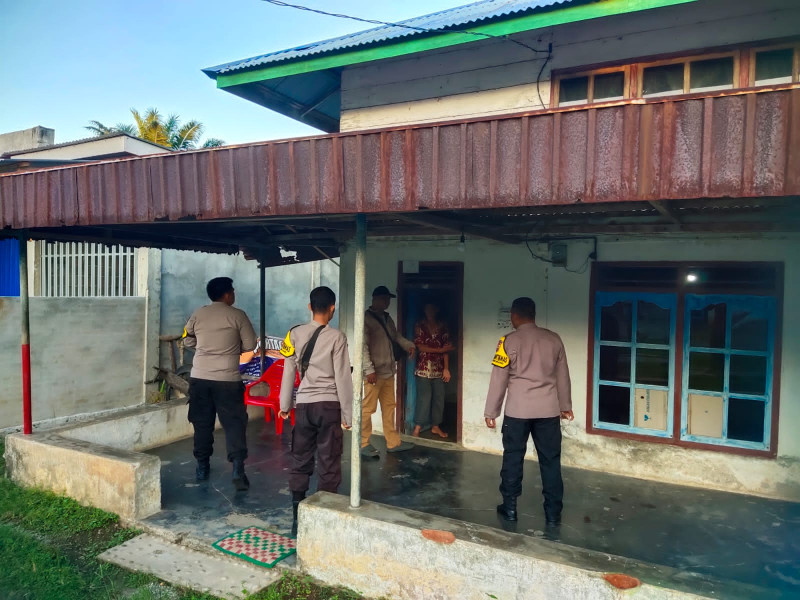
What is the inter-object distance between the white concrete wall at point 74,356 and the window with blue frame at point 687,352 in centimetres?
739

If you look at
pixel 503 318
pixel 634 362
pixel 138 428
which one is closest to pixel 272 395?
pixel 138 428

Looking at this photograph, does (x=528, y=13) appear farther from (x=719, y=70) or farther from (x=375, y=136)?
(x=375, y=136)

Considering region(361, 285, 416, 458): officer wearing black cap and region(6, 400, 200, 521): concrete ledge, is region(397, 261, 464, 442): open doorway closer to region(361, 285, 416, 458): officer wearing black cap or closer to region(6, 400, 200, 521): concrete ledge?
region(361, 285, 416, 458): officer wearing black cap

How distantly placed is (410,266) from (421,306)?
0.64 meters

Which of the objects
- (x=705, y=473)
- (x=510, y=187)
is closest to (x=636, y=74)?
(x=510, y=187)

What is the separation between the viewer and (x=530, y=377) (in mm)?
4156

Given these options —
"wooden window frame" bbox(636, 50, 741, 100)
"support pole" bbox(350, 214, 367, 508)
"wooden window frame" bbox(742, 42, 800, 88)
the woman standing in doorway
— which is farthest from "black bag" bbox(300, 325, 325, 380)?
"wooden window frame" bbox(742, 42, 800, 88)

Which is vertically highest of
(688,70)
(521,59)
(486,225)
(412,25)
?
(412,25)

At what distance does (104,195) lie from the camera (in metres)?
4.31

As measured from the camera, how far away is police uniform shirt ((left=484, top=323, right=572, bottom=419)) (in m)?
4.15

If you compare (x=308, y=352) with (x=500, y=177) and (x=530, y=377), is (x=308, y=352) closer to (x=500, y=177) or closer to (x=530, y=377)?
(x=530, y=377)

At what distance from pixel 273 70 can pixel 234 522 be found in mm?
5203

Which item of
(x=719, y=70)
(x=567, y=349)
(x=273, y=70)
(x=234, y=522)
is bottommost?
(x=234, y=522)

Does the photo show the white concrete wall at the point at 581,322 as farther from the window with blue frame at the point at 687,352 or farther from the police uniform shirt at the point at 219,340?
the police uniform shirt at the point at 219,340
